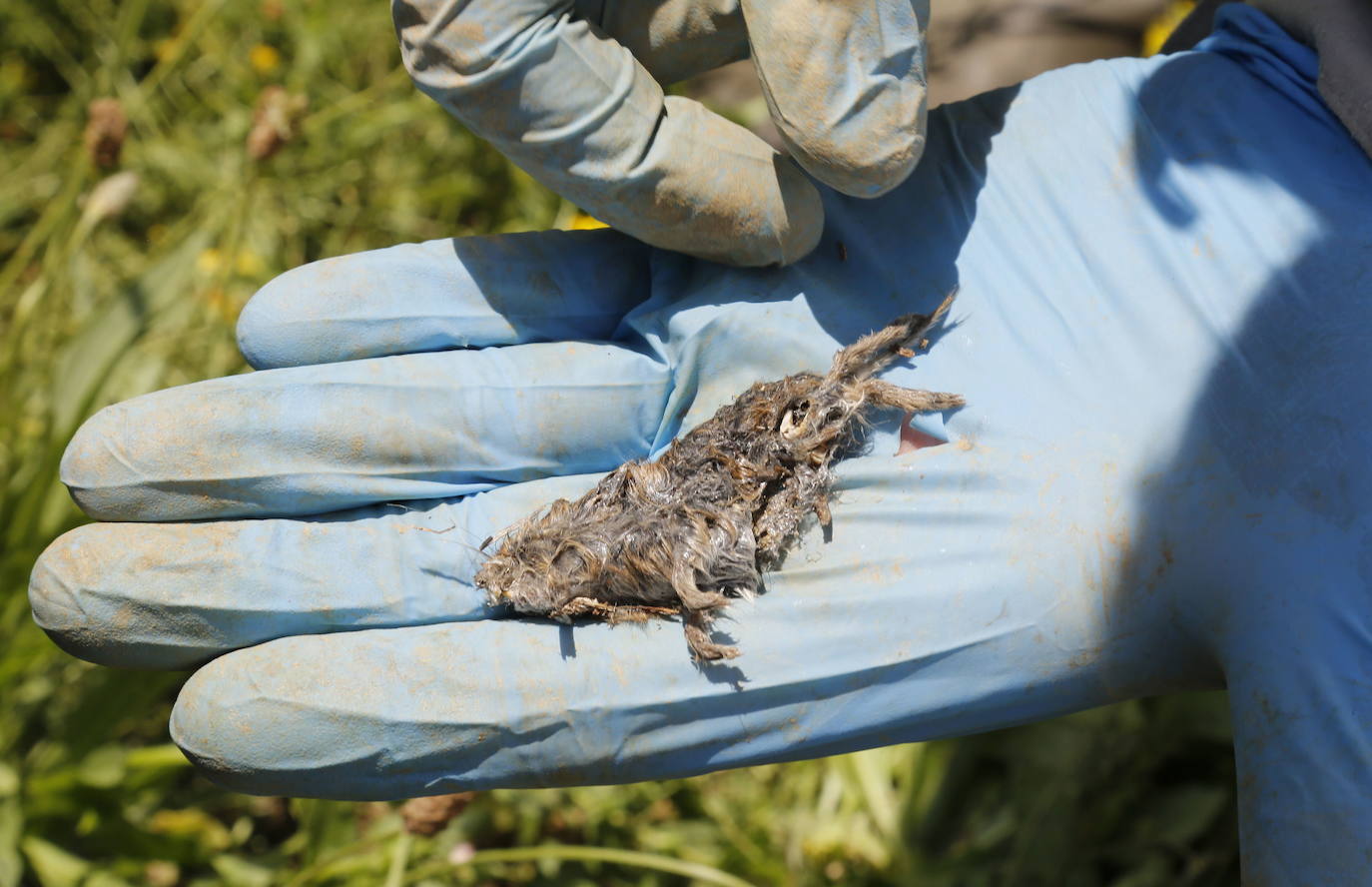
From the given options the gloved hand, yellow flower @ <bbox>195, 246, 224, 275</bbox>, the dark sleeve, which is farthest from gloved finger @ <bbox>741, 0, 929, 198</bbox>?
yellow flower @ <bbox>195, 246, 224, 275</bbox>

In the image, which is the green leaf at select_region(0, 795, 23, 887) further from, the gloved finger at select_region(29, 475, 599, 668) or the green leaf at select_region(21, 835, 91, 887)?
the gloved finger at select_region(29, 475, 599, 668)

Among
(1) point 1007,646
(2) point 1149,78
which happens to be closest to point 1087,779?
(1) point 1007,646

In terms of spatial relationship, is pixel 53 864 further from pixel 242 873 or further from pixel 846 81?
pixel 846 81

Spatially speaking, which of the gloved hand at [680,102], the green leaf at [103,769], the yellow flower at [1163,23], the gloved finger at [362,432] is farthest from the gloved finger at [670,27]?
the yellow flower at [1163,23]

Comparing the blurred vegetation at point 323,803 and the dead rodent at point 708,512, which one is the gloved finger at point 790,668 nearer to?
the dead rodent at point 708,512

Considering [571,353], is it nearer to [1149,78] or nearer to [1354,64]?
[1149,78]
